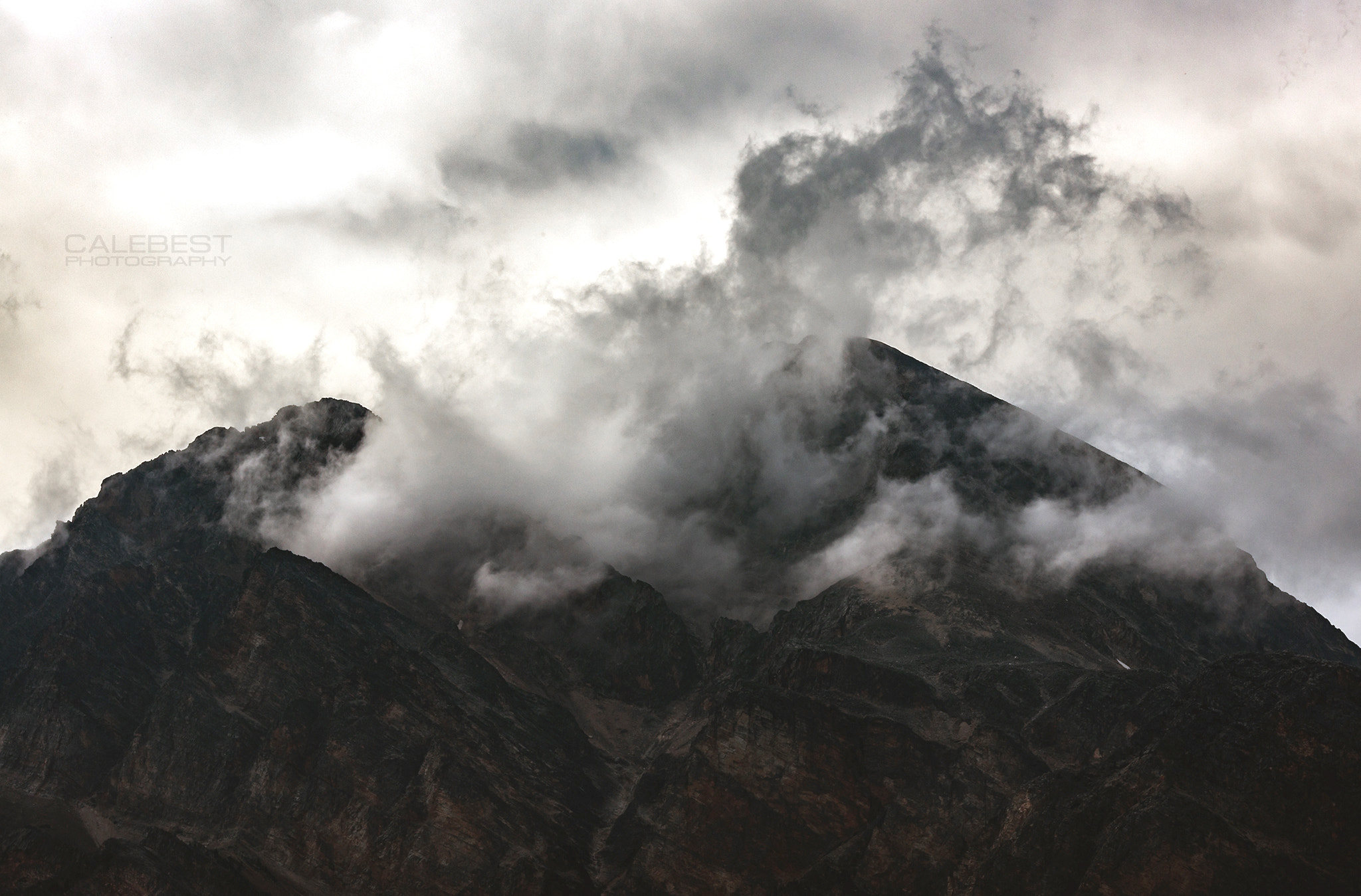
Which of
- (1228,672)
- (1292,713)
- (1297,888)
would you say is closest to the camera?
(1297,888)

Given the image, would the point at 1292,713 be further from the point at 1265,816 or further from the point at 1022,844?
the point at 1022,844

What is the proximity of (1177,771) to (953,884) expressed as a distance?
3885cm

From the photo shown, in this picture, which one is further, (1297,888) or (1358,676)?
(1358,676)

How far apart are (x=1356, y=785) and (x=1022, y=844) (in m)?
44.3

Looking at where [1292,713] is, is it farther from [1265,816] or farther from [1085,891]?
[1085,891]

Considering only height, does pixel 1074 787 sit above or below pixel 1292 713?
below

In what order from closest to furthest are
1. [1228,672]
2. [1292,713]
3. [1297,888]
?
[1297,888] < [1292,713] < [1228,672]

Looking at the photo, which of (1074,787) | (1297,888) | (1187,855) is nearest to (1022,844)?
(1074,787)

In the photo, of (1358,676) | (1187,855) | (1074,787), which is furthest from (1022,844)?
(1358,676)

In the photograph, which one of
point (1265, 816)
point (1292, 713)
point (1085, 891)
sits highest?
point (1292, 713)

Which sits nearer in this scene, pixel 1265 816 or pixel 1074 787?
pixel 1265 816

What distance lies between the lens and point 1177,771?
6900 inches

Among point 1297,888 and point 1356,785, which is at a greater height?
point 1356,785

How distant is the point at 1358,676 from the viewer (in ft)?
571
